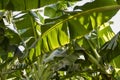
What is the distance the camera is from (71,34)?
2350mm

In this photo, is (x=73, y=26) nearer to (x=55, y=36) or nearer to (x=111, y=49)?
(x=55, y=36)

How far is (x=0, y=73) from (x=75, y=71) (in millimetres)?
682

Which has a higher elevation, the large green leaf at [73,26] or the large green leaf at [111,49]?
the large green leaf at [73,26]

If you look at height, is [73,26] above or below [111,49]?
above

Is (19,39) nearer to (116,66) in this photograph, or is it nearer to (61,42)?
(61,42)

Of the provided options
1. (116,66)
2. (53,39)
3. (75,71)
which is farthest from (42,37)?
(116,66)

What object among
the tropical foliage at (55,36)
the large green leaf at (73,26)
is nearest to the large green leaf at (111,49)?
the tropical foliage at (55,36)

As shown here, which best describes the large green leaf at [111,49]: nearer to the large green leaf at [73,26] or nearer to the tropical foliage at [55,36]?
the tropical foliage at [55,36]

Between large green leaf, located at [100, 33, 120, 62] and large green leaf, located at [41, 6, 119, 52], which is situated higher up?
large green leaf, located at [41, 6, 119, 52]

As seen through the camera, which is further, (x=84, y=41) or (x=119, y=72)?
(x=119, y=72)

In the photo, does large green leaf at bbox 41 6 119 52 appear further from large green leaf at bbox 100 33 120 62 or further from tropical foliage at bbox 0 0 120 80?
large green leaf at bbox 100 33 120 62

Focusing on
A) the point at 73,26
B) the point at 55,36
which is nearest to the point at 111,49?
the point at 73,26

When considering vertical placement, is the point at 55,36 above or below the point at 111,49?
above

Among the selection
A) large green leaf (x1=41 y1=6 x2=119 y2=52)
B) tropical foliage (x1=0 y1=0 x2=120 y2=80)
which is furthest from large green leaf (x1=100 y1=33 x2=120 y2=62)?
large green leaf (x1=41 y1=6 x2=119 y2=52)
